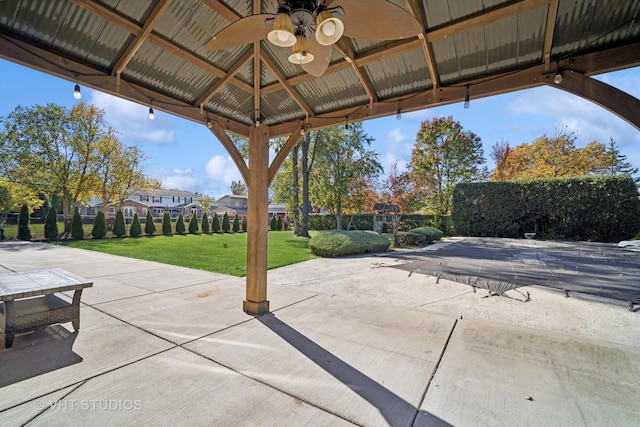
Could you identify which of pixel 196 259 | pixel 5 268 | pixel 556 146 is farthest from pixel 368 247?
pixel 556 146

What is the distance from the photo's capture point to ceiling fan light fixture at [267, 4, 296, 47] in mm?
1833

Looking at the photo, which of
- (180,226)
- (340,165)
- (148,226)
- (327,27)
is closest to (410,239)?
(340,165)

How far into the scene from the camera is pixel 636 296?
495 cm

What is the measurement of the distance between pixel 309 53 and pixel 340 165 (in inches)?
640

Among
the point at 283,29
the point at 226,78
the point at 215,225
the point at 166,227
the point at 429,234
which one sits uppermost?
the point at 226,78

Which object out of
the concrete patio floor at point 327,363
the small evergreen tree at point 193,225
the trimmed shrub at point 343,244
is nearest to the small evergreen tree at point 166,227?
the small evergreen tree at point 193,225

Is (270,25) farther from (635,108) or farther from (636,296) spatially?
(636,296)

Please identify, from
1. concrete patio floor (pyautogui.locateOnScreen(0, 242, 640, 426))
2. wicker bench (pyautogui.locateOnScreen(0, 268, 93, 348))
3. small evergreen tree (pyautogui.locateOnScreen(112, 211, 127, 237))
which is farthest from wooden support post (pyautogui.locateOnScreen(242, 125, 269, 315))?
small evergreen tree (pyautogui.locateOnScreen(112, 211, 127, 237))

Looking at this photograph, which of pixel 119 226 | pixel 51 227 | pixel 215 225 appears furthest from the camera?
pixel 215 225

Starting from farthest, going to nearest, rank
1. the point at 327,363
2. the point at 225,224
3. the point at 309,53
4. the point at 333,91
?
the point at 225,224
the point at 333,91
the point at 327,363
the point at 309,53

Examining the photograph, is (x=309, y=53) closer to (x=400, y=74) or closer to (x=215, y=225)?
(x=400, y=74)

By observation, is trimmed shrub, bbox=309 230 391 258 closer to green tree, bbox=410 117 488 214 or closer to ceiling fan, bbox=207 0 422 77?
ceiling fan, bbox=207 0 422 77

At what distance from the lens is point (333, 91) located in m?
3.98

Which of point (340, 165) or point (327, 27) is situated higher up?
point (340, 165)
